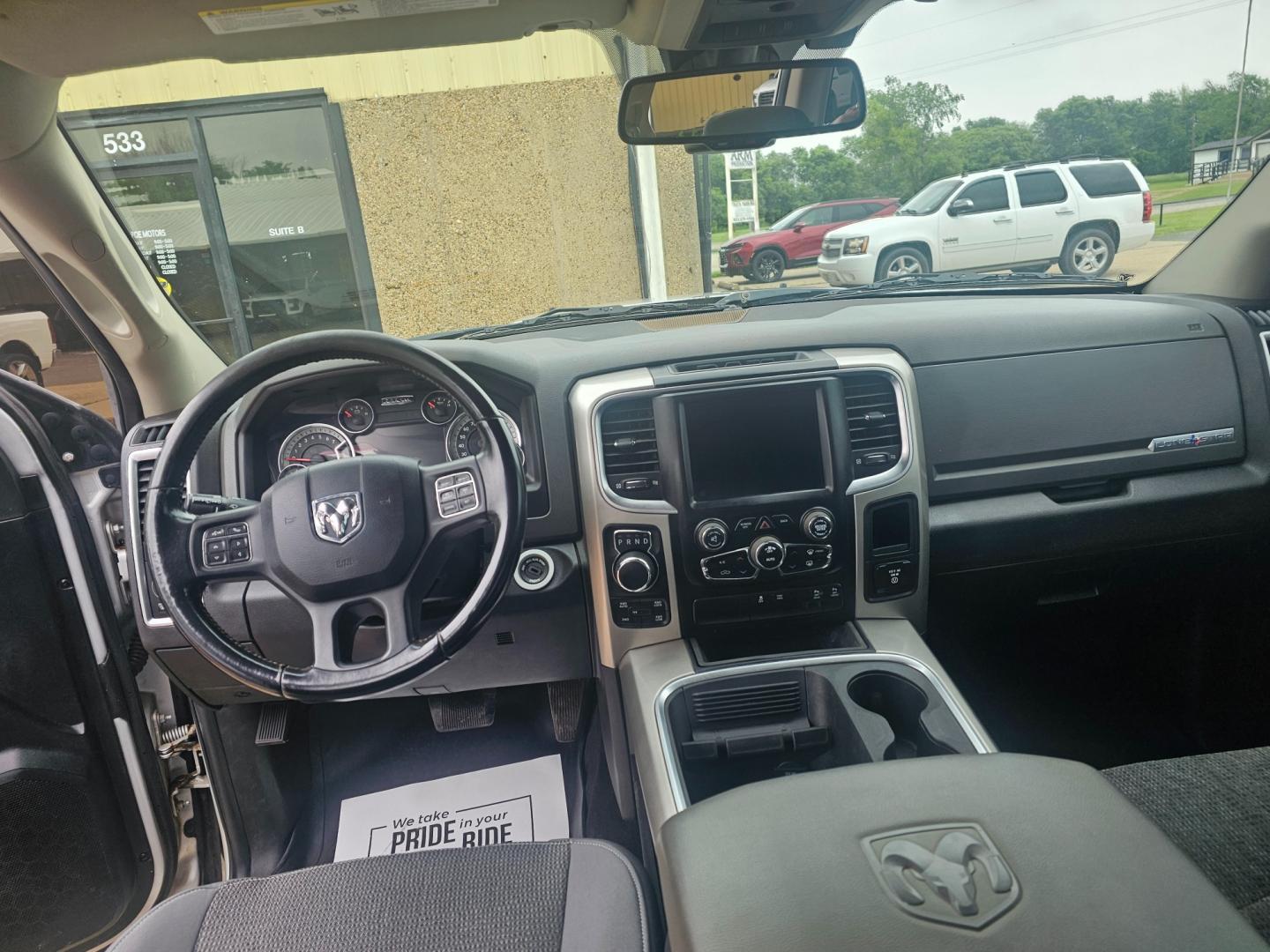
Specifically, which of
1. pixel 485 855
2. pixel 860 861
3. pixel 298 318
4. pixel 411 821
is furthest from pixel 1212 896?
pixel 298 318

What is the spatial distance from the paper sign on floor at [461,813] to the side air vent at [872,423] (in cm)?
137

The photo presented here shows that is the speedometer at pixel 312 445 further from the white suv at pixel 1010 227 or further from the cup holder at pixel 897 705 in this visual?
the white suv at pixel 1010 227

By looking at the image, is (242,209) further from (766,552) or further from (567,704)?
(766,552)

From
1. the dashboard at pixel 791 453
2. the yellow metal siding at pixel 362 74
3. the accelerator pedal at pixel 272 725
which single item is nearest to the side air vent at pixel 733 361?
the dashboard at pixel 791 453

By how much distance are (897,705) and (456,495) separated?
43.5 inches

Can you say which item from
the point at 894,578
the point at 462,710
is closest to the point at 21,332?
the point at 462,710

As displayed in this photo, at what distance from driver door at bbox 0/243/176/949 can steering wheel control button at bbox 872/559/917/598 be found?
189cm

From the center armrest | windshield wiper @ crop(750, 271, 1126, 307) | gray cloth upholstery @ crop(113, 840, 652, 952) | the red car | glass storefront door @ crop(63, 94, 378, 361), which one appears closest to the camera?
the center armrest

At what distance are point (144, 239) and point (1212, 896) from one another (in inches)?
99.2

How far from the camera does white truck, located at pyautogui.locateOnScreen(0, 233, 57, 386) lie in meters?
2.11

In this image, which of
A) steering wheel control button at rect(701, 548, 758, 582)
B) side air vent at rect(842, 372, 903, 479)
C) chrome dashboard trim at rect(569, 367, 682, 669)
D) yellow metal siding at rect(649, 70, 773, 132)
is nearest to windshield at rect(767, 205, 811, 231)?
yellow metal siding at rect(649, 70, 773, 132)

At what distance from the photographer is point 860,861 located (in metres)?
1.07

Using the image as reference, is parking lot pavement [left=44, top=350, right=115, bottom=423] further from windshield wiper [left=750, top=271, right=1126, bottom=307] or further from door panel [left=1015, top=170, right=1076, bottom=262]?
door panel [left=1015, top=170, right=1076, bottom=262]

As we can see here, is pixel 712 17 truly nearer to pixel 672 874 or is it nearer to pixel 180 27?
pixel 180 27
